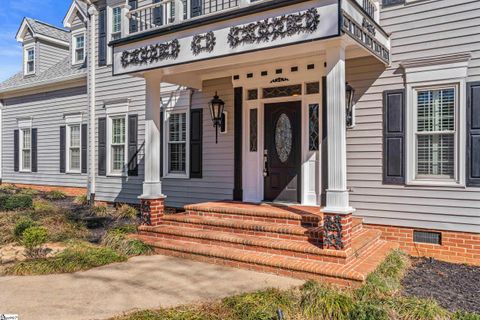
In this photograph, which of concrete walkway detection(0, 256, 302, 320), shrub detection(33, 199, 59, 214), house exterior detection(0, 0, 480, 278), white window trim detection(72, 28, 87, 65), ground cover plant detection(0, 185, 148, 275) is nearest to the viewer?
concrete walkway detection(0, 256, 302, 320)

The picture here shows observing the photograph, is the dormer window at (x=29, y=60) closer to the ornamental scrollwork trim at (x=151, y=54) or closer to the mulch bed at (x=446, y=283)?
the ornamental scrollwork trim at (x=151, y=54)

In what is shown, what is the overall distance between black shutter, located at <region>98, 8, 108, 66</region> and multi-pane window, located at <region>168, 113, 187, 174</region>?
10.7 ft

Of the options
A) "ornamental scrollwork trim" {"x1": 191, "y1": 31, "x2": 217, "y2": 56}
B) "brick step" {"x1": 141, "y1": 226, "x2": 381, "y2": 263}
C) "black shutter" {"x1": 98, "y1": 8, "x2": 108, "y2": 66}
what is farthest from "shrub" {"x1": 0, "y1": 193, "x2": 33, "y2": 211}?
"ornamental scrollwork trim" {"x1": 191, "y1": 31, "x2": 217, "y2": 56}

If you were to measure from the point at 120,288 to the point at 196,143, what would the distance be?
4.71m

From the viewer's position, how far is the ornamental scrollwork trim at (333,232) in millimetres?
5094

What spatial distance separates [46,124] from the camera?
13227 mm

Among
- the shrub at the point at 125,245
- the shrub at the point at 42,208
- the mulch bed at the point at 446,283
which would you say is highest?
the shrub at the point at 42,208

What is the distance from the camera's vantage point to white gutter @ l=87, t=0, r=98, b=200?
11.1 m

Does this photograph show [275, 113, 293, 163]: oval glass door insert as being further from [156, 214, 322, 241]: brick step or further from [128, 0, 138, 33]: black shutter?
[128, 0, 138, 33]: black shutter

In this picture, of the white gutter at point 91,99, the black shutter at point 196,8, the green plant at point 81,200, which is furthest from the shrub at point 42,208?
the black shutter at point 196,8

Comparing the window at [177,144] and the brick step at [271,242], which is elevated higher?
the window at [177,144]

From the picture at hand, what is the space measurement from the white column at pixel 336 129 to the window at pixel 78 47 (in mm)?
10009

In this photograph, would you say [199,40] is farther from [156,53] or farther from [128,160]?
[128,160]

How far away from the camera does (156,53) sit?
6645mm
